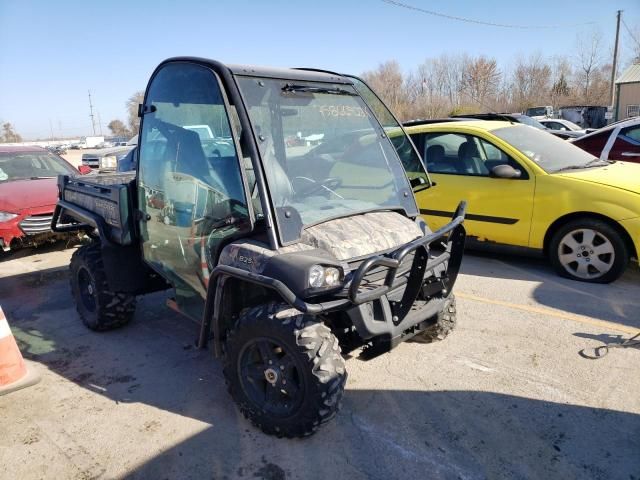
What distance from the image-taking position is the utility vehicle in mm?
2656

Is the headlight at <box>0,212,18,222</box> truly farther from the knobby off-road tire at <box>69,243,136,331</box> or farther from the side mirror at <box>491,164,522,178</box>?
the side mirror at <box>491,164,522,178</box>

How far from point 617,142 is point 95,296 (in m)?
8.09

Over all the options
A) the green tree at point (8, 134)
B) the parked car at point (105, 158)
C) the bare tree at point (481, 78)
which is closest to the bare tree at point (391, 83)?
the bare tree at point (481, 78)

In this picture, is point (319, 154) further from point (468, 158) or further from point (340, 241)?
point (468, 158)

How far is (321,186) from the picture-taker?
124 inches

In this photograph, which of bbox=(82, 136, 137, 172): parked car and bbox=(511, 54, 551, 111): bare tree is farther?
bbox=(511, 54, 551, 111): bare tree

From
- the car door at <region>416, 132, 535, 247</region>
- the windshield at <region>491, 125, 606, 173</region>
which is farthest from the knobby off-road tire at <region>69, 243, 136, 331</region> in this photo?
the windshield at <region>491, 125, 606, 173</region>

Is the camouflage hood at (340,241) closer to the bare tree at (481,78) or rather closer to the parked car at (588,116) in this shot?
the parked car at (588,116)

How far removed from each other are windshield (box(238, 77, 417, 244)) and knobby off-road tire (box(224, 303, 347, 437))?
0.48m

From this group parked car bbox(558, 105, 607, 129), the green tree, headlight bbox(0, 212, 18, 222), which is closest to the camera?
headlight bbox(0, 212, 18, 222)

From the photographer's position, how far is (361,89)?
3.74m

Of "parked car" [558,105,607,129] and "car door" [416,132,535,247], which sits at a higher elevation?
"parked car" [558,105,607,129]

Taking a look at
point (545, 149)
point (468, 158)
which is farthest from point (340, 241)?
point (545, 149)

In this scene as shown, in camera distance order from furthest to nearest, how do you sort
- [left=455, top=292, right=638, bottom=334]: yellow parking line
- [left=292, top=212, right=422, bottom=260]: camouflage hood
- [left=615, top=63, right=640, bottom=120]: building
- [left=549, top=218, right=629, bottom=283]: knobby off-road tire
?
[left=615, top=63, right=640, bottom=120]: building → [left=549, top=218, right=629, bottom=283]: knobby off-road tire → [left=455, top=292, right=638, bottom=334]: yellow parking line → [left=292, top=212, right=422, bottom=260]: camouflage hood
